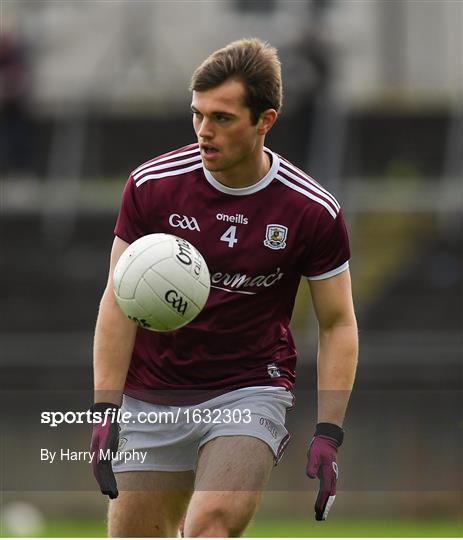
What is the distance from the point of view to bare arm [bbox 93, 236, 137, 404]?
6352mm

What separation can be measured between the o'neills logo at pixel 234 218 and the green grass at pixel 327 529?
699cm

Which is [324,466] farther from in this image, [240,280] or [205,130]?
[205,130]

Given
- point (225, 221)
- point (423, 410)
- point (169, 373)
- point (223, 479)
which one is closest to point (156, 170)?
point (225, 221)

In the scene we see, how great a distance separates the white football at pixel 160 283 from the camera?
6.04 metres

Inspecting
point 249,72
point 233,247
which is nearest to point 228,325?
point 233,247

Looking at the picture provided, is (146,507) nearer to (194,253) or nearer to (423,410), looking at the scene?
(194,253)

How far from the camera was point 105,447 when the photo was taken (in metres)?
6.33

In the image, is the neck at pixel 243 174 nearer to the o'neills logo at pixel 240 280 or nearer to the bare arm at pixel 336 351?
the o'neills logo at pixel 240 280

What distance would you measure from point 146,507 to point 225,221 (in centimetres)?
131

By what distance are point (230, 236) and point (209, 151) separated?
1.36 ft

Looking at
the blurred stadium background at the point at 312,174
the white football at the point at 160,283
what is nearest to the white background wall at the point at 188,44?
the blurred stadium background at the point at 312,174

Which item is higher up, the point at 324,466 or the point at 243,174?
the point at 243,174

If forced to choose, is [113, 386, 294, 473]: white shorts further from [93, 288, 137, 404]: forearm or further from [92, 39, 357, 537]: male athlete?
[93, 288, 137, 404]: forearm

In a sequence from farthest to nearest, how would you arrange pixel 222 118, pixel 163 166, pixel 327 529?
pixel 327 529, pixel 163 166, pixel 222 118
